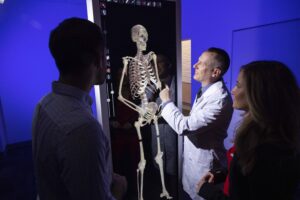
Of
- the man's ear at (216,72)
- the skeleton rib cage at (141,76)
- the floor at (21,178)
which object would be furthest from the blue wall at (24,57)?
the man's ear at (216,72)

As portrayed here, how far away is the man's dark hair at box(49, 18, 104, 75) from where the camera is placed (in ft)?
2.32

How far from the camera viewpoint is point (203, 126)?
4.75 ft

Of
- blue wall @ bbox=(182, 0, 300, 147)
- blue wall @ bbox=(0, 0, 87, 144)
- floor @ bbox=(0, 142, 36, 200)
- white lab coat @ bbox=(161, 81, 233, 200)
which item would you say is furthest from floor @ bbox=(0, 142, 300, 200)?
blue wall @ bbox=(182, 0, 300, 147)

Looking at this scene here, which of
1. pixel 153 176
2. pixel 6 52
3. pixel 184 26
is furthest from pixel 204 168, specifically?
pixel 6 52

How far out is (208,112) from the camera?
1457 millimetres

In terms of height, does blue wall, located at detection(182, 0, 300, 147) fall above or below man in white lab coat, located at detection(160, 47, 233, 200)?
above

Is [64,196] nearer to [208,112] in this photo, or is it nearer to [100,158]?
[100,158]

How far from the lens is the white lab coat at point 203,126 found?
1.41 metres

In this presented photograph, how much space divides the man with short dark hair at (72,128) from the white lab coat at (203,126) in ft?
2.32

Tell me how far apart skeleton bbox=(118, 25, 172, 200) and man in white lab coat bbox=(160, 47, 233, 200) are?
0.28 ft

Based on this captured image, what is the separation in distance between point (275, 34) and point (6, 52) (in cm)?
382

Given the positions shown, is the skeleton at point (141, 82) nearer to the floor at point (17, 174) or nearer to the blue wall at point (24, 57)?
the floor at point (17, 174)

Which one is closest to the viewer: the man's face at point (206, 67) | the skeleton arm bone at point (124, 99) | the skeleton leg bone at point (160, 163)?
the skeleton arm bone at point (124, 99)

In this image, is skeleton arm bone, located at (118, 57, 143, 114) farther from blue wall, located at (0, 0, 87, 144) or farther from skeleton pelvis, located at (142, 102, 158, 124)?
blue wall, located at (0, 0, 87, 144)
